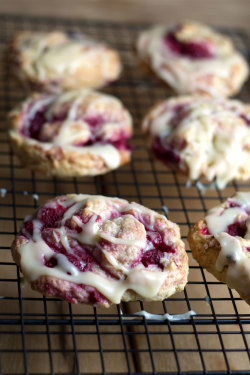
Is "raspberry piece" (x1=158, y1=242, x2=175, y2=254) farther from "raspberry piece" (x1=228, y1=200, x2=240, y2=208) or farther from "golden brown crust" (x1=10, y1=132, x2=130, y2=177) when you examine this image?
"golden brown crust" (x1=10, y1=132, x2=130, y2=177)

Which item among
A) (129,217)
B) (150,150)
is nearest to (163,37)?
(150,150)

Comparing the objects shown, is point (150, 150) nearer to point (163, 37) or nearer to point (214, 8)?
point (163, 37)

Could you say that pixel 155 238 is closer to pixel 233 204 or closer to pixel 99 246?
pixel 99 246

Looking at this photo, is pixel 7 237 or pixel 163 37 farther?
pixel 163 37

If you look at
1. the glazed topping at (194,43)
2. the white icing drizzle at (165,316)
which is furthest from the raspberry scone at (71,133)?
the white icing drizzle at (165,316)

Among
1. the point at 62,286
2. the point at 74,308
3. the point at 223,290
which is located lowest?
the point at 74,308

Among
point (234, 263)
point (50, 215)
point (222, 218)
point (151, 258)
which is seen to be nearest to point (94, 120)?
point (50, 215)

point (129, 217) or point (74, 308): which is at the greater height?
point (129, 217)
